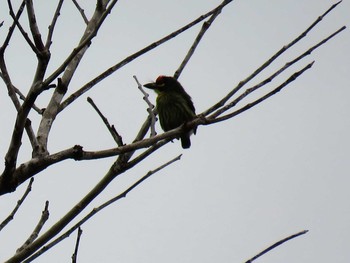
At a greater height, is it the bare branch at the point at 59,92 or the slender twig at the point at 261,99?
the bare branch at the point at 59,92

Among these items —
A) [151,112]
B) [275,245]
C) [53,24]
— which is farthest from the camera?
[151,112]

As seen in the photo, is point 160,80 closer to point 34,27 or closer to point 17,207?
point 17,207

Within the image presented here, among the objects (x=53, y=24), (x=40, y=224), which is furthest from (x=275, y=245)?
(x=53, y=24)

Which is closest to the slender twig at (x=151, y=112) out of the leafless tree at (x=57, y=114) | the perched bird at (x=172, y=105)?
the leafless tree at (x=57, y=114)

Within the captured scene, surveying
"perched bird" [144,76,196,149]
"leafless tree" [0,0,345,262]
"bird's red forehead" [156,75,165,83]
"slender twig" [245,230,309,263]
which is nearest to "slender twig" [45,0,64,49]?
"leafless tree" [0,0,345,262]

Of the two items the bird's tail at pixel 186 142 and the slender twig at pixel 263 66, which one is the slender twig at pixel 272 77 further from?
the bird's tail at pixel 186 142

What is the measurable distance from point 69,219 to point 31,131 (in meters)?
0.47

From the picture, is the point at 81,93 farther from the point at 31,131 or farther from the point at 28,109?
the point at 28,109

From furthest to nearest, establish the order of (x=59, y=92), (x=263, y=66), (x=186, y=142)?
1. (x=186, y=142)
2. (x=59, y=92)
3. (x=263, y=66)

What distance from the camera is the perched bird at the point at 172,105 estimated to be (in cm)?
690

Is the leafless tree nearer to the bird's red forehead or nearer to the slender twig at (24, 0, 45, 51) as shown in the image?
the slender twig at (24, 0, 45, 51)

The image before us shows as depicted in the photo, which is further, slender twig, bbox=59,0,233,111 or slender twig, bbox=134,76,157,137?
slender twig, bbox=134,76,157,137

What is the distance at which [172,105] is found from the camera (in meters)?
6.96

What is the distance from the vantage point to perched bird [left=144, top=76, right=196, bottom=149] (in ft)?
22.6
